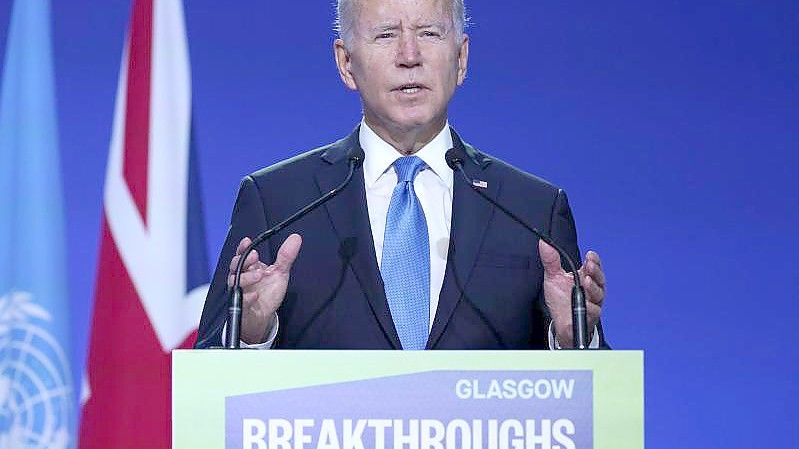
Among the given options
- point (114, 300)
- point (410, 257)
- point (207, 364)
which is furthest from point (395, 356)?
point (114, 300)

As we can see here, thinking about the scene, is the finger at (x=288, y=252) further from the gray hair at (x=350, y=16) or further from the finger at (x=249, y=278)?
the gray hair at (x=350, y=16)

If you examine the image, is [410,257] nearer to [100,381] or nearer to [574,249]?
[574,249]

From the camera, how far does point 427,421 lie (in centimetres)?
117

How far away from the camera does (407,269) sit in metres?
1.68

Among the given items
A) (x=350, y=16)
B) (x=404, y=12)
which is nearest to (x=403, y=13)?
(x=404, y=12)

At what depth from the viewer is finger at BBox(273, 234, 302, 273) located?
55.8 inches

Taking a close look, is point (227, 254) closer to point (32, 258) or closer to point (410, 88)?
point (410, 88)

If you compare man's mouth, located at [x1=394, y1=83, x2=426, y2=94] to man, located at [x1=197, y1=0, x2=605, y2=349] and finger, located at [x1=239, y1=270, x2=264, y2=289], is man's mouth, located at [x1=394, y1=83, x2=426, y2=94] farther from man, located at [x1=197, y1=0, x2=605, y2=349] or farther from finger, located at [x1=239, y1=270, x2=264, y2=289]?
finger, located at [x1=239, y1=270, x2=264, y2=289]

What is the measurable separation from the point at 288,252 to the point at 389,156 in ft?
1.38

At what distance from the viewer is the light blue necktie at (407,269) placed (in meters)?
1.65

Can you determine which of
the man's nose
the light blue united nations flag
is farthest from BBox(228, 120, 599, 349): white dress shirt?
the light blue united nations flag

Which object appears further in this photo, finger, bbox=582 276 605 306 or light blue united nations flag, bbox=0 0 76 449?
light blue united nations flag, bbox=0 0 76 449

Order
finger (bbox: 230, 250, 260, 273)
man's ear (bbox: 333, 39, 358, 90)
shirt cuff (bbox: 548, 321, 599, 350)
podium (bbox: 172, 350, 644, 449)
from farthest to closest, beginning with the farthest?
man's ear (bbox: 333, 39, 358, 90) → shirt cuff (bbox: 548, 321, 599, 350) → finger (bbox: 230, 250, 260, 273) → podium (bbox: 172, 350, 644, 449)

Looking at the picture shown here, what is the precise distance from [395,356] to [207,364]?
0.65 ft
